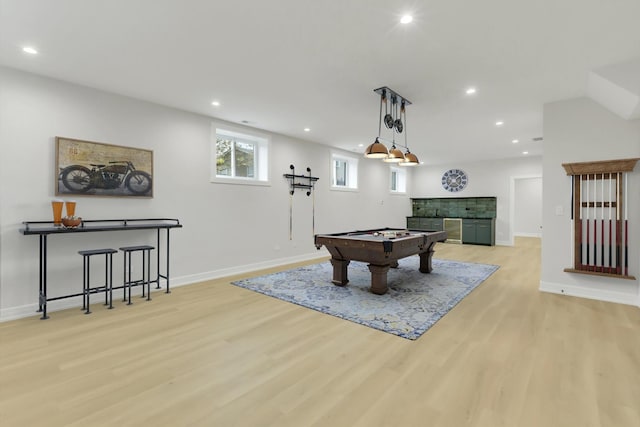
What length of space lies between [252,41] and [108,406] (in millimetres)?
2972

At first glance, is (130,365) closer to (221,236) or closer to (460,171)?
(221,236)

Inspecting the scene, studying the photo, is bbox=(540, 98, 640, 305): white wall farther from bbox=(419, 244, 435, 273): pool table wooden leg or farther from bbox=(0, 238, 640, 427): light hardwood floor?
bbox=(419, 244, 435, 273): pool table wooden leg

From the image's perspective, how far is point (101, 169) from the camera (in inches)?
152

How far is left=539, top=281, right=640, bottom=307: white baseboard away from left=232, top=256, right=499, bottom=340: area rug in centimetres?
89

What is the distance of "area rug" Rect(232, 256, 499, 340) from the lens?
10.5 ft

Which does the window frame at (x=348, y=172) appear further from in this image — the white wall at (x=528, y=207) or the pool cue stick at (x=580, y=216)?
the white wall at (x=528, y=207)

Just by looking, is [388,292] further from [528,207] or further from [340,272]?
[528,207]

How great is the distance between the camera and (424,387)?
78.7 inches

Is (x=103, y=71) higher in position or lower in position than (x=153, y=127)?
higher

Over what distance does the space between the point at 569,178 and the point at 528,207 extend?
842 cm

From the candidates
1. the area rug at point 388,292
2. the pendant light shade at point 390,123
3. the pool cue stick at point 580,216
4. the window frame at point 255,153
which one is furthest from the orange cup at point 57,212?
the pool cue stick at point 580,216

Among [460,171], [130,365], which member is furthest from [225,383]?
[460,171]

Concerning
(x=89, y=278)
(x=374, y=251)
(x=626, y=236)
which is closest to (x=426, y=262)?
(x=374, y=251)

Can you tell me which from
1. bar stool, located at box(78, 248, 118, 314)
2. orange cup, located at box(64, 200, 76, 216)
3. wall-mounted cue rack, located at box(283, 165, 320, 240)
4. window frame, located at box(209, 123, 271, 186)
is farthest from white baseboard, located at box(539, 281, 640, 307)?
orange cup, located at box(64, 200, 76, 216)
